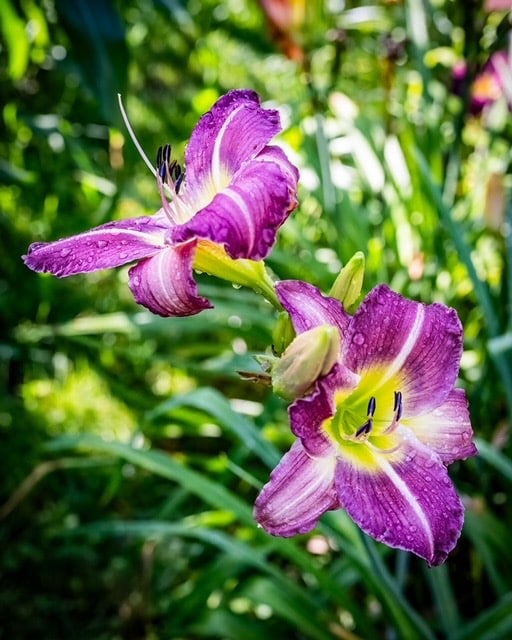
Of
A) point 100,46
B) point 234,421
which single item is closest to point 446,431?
point 234,421

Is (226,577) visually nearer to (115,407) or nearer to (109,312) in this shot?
(115,407)

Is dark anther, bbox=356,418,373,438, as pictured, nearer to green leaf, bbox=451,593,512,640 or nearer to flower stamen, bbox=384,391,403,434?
flower stamen, bbox=384,391,403,434

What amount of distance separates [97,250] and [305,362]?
5.7 inches

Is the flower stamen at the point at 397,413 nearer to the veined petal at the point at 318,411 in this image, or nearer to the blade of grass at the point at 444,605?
the veined petal at the point at 318,411

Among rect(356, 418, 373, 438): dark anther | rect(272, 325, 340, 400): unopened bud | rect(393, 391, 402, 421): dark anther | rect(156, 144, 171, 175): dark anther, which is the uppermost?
rect(156, 144, 171, 175): dark anther

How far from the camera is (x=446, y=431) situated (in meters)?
0.46

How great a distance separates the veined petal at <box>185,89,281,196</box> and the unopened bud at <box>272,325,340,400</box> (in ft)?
0.44

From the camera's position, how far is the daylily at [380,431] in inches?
15.7

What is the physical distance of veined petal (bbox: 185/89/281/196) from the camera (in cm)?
46

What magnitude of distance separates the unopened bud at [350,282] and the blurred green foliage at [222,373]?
0.64 feet

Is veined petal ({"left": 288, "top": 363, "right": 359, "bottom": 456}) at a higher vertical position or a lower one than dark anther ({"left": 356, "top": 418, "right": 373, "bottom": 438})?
higher

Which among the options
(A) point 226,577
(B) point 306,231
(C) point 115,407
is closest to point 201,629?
(A) point 226,577

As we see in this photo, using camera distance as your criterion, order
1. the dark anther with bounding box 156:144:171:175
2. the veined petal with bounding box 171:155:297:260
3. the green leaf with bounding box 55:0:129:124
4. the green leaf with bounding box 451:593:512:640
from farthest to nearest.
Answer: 1. the green leaf with bounding box 55:0:129:124
2. the green leaf with bounding box 451:593:512:640
3. the dark anther with bounding box 156:144:171:175
4. the veined petal with bounding box 171:155:297:260

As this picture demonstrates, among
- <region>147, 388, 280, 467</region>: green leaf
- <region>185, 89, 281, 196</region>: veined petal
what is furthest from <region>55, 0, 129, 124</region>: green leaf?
<region>185, 89, 281, 196</region>: veined petal
